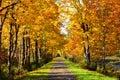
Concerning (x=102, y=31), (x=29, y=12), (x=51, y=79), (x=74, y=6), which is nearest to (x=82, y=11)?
(x=74, y=6)

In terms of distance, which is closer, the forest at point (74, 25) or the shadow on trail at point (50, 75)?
the shadow on trail at point (50, 75)

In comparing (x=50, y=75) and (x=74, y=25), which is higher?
(x=74, y=25)

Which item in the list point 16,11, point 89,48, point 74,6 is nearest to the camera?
point 16,11

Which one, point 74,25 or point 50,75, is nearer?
point 50,75

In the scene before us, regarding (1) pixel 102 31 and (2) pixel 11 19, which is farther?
(1) pixel 102 31

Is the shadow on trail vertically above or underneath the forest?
underneath

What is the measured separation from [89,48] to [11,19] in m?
22.2

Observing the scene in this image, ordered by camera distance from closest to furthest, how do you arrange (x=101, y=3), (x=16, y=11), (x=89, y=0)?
(x=16, y=11) → (x=101, y=3) → (x=89, y=0)

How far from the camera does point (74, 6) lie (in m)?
48.2

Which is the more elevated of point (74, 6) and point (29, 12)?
point (74, 6)

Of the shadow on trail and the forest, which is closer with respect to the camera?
the shadow on trail

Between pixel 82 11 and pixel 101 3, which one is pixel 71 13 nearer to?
pixel 82 11

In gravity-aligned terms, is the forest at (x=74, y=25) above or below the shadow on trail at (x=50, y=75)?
above

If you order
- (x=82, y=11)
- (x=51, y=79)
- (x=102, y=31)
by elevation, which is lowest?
(x=51, y=79)
